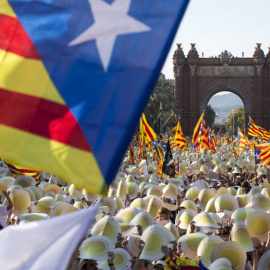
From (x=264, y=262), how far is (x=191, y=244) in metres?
1.00

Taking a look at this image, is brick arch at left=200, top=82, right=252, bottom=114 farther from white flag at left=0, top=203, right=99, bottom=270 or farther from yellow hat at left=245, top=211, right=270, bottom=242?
white flag at left=0, top=203, right=99, bottom=270

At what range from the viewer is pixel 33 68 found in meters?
→ 3.95

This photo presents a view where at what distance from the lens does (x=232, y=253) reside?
6.48 meters

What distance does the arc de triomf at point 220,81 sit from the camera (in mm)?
74250

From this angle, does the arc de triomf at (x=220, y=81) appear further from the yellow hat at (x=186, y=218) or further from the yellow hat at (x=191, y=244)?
the yellow hat at (x=191, y=244)

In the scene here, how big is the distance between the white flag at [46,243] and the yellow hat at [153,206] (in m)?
6.39

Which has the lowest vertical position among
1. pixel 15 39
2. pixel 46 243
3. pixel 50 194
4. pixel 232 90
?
pixel 46 243

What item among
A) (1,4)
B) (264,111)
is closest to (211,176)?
(1,4)

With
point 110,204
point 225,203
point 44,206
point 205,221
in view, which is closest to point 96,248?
point 205,221

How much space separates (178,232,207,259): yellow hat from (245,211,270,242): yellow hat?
1020 millimetres

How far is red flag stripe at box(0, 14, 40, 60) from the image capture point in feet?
13.0

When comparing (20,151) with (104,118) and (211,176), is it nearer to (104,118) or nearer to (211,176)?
(104,118)

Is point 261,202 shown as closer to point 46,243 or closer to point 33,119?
point 33,119

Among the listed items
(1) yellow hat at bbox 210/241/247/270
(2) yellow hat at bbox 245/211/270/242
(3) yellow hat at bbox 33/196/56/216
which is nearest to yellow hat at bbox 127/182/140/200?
(3) yellow hat at bbox 33/196/56/216
